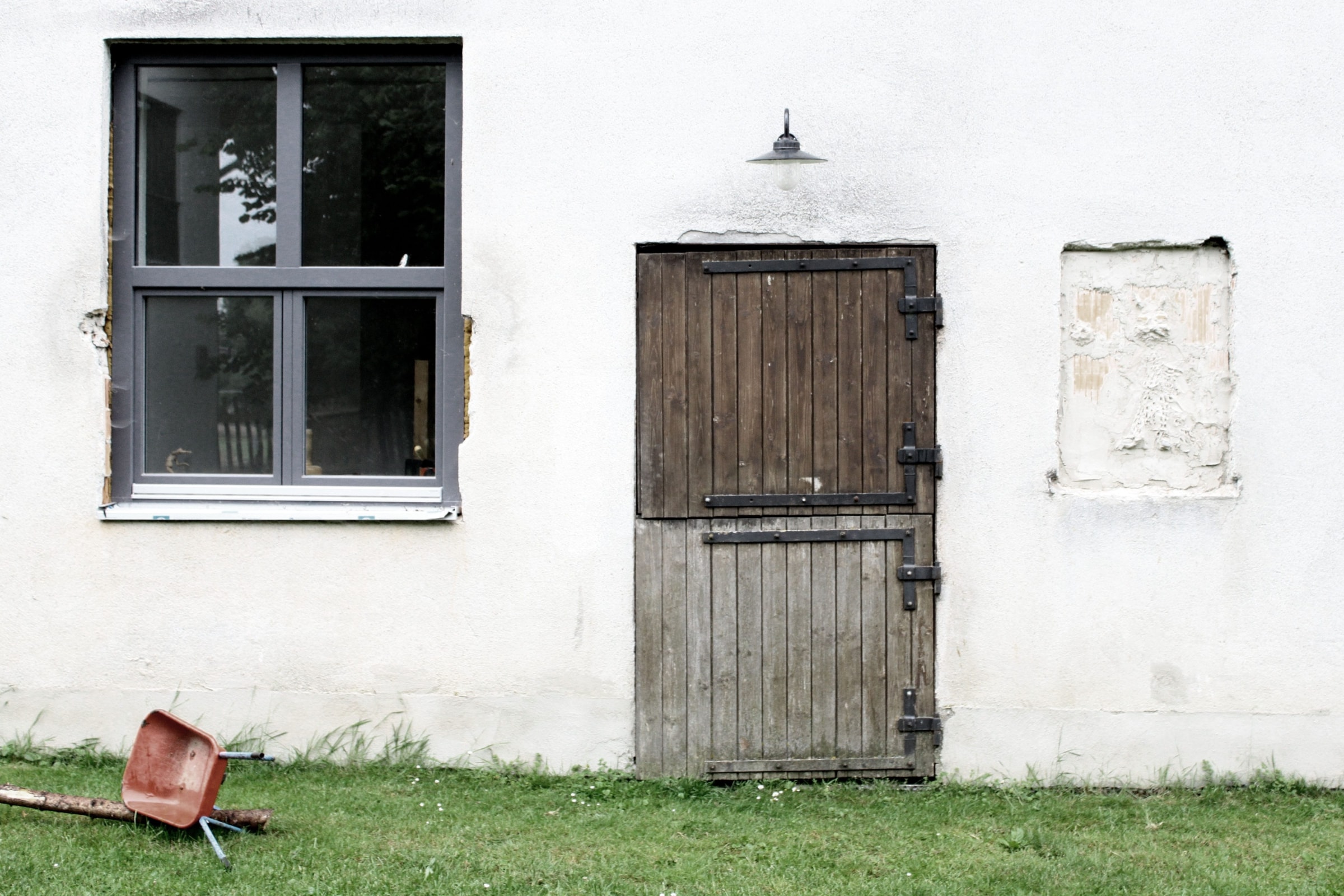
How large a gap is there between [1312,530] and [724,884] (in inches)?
111

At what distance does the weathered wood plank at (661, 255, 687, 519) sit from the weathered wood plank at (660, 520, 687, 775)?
104 mm

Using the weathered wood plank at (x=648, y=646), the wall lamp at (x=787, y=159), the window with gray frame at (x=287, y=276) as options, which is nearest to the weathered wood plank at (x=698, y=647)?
the weathered wood plank at (x=648, y=646)

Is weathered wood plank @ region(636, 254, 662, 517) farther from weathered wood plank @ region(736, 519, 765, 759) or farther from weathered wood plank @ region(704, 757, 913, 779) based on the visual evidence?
weathered wood plank @ region(704, 757, 913, 779)

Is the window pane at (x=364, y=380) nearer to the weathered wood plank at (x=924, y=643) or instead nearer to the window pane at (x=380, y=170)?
the window pane at (x=380, y=170)

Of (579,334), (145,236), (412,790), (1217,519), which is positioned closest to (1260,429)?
(1217,519)

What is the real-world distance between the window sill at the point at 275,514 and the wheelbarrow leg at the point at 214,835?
51.9 inches

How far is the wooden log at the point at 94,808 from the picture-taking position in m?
3.82

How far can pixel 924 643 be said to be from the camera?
15.7ft

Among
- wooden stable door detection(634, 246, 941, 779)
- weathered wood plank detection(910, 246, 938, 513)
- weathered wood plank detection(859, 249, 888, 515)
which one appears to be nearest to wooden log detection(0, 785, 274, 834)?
wooden stable door detection(634, 246, 941, 779)

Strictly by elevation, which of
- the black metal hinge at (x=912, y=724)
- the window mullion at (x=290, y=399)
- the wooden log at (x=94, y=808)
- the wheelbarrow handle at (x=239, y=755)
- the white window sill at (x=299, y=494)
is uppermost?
the window mullion at (x=290, y=399)

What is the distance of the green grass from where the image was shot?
3656 millimetres

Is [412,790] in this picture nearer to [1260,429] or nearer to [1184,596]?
[1184,596]

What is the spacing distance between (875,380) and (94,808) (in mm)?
3236

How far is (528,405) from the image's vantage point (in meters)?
4.80
